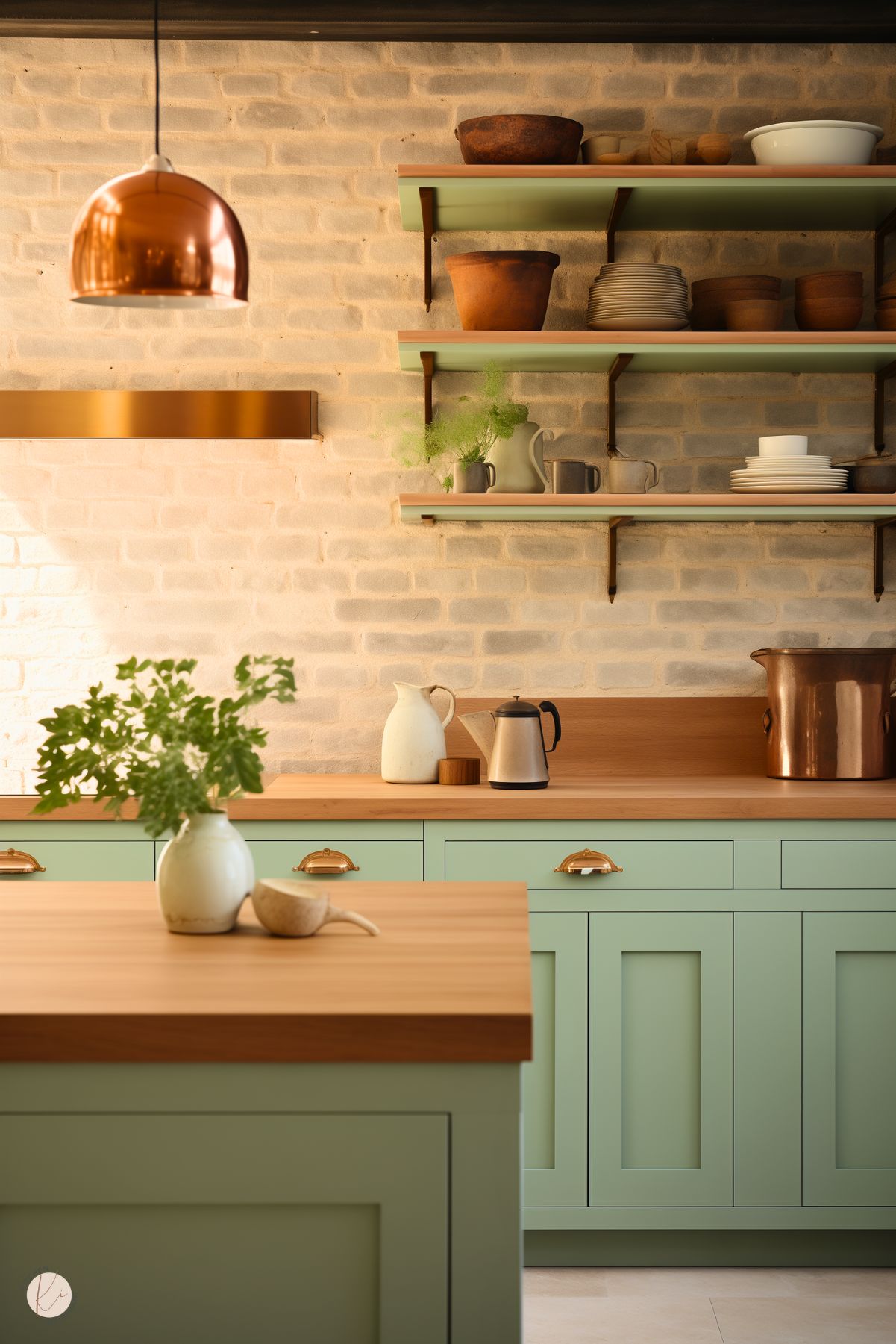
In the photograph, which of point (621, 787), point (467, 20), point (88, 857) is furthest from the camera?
point (467, 20)

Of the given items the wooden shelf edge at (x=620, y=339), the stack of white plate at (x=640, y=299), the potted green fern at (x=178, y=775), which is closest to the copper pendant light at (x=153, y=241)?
the potted green fern at (x=178, y=775)

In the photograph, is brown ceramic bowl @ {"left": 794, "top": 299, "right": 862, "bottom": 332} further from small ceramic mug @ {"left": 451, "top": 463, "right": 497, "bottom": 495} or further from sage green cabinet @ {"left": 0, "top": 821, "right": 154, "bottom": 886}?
sage green cabinet @ {"left": 0, "top": 821, "right": 154, "bottom": 886}

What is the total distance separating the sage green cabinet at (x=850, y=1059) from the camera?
2814mm

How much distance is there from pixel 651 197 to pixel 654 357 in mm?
378

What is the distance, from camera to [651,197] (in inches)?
126

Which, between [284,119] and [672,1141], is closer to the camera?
[672,1141]

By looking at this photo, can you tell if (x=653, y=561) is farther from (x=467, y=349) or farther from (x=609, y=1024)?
(x=609, y=1024)

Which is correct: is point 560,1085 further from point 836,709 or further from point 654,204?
point 654,204

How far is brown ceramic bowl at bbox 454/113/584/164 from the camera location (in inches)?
124

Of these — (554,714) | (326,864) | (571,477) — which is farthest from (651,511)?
(326,864)

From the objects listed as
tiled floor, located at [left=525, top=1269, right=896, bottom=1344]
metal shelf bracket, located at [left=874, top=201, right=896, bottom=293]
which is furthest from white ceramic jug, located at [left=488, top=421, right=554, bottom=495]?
tiled floor, located at [left=525, top=1269, right=896, bottom=1344]

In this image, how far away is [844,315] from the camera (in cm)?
324

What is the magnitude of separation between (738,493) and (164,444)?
58.6 inches

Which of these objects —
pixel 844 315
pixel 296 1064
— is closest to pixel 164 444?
pixel 844 315
